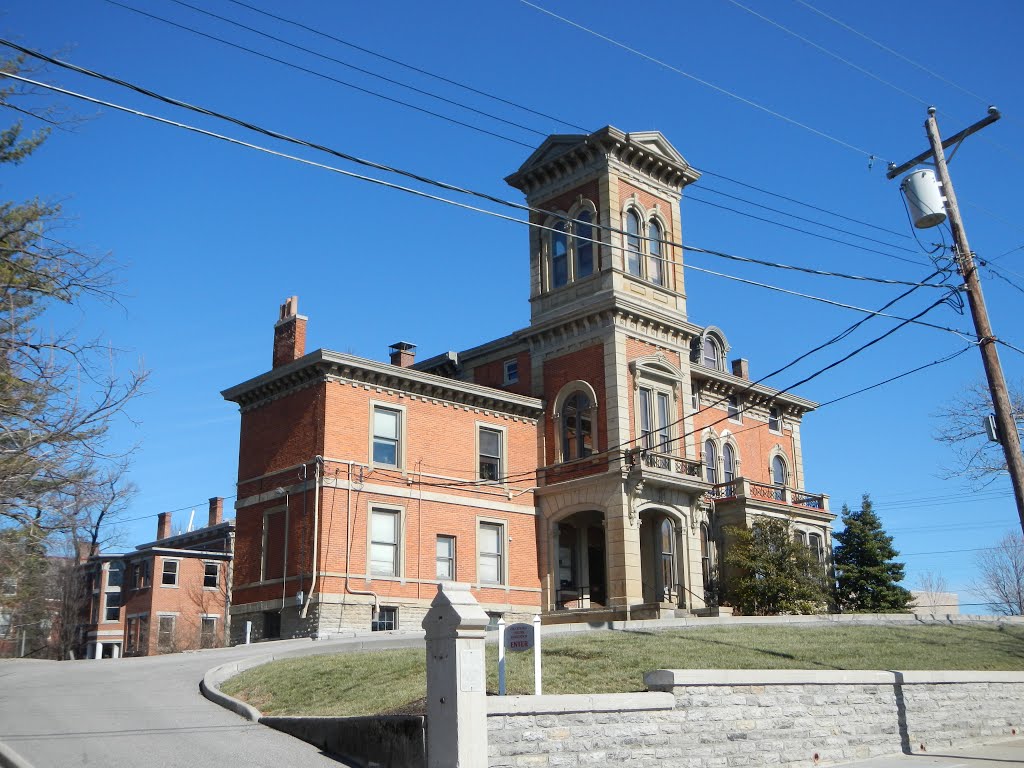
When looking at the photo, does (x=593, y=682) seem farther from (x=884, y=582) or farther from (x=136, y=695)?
(x=884, y=582)

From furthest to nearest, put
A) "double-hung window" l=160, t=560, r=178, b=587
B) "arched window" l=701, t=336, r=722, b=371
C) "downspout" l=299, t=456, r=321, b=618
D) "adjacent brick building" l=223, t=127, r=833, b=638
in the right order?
"double-hung window" l=160, t=560, r=178, b=587
"arched window" l=701, t=336, r=722, b=371
"adjacent brick building" l=223, t=127, r=833, b=638
"downspout" l=299, t=456, r=321, b=618

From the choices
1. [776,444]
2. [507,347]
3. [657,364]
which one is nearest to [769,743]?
[657,364]

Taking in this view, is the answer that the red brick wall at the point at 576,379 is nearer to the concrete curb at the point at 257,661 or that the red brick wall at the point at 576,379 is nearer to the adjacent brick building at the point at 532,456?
the adjacent brick building at the point at 532,456

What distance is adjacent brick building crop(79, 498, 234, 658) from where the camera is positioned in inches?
2125

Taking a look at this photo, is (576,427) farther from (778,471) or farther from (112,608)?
(112,608)

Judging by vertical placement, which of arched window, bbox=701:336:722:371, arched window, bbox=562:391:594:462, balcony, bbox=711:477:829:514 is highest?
arched window, bbox=701:336:722:371

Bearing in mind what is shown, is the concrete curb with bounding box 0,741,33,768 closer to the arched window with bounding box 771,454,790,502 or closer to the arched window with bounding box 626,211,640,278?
the arched window with bounding box 626,211,640,278

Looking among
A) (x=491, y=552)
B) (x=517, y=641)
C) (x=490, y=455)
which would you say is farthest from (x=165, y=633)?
(x=517, y=641)

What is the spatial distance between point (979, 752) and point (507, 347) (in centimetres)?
2415

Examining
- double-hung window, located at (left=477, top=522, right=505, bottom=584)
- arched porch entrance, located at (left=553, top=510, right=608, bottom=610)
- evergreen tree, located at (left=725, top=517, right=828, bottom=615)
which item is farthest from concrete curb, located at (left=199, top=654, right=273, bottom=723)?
evergreen tree, located at (left=725, top=517, right=828, bottom=615)

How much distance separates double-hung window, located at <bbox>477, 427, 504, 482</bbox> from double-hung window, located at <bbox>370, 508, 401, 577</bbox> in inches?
170

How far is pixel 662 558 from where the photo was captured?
3659 centimetres

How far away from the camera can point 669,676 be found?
14.7 metres

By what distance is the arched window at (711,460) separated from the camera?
145 feet
